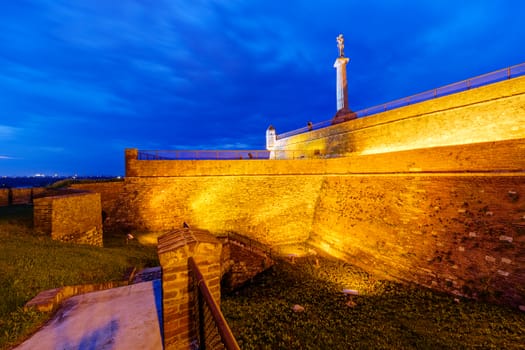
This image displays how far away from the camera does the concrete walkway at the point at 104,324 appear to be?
3.25 metres

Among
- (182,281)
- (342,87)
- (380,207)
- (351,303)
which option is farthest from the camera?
(342,87)

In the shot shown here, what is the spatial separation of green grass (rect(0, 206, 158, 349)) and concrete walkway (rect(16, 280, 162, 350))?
0.32 metres

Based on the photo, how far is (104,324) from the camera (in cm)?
366

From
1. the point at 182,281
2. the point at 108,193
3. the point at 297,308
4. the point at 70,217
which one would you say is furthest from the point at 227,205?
the point at 182,281

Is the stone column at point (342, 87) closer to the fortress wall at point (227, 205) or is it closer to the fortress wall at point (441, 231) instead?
the fortress wall at point (227, 205)

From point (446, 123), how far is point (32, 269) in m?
18.4

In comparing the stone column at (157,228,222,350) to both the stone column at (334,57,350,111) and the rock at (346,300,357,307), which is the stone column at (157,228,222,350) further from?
A: the stone column at (334,57,350,111)

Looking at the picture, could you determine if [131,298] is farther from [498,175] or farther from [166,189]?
[498,175]

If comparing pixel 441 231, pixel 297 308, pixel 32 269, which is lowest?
pixel 297 308

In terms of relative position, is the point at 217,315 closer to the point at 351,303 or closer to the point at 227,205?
the point at 351,303

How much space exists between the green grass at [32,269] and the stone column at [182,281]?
2.34 metres

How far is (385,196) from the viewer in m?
11.6

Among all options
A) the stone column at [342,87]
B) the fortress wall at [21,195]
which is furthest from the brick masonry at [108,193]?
the stone column at [342,87]

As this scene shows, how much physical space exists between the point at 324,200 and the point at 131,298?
42.2 ft
